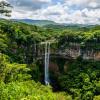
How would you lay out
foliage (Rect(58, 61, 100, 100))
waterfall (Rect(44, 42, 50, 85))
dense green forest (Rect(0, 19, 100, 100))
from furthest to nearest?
1. waterfall (Rect(44, 42, 50, 85))
2. foliage (Rect(58, 61, 100, 100))
3. dense green forest (Rect(0, 19, 100, 100))

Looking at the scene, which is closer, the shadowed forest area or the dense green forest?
the dense green forest

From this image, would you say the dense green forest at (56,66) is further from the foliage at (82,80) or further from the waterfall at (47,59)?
the waterfall at (47,59)

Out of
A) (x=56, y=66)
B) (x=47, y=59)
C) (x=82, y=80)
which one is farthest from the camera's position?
(x=47, y=59)

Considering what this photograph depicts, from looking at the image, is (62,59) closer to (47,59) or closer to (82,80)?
(47,59)

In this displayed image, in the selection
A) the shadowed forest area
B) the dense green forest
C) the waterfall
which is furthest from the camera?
the waterfall

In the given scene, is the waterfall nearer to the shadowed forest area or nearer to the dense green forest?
the shadowed forest area

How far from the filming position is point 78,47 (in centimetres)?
6525

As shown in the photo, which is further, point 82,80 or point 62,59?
point 62,59

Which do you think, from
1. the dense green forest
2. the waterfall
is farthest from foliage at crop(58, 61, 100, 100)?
the waterfall

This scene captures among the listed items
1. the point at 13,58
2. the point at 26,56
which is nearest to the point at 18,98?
the point at 13,58

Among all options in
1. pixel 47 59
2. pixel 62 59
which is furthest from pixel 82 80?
pixel 47 59

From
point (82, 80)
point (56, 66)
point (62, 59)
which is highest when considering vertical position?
point (62, 59)

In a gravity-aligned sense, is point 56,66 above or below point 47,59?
below

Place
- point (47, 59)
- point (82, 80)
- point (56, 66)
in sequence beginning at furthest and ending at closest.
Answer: point (47, 59) < point (56, 66) < point (82, 80)
